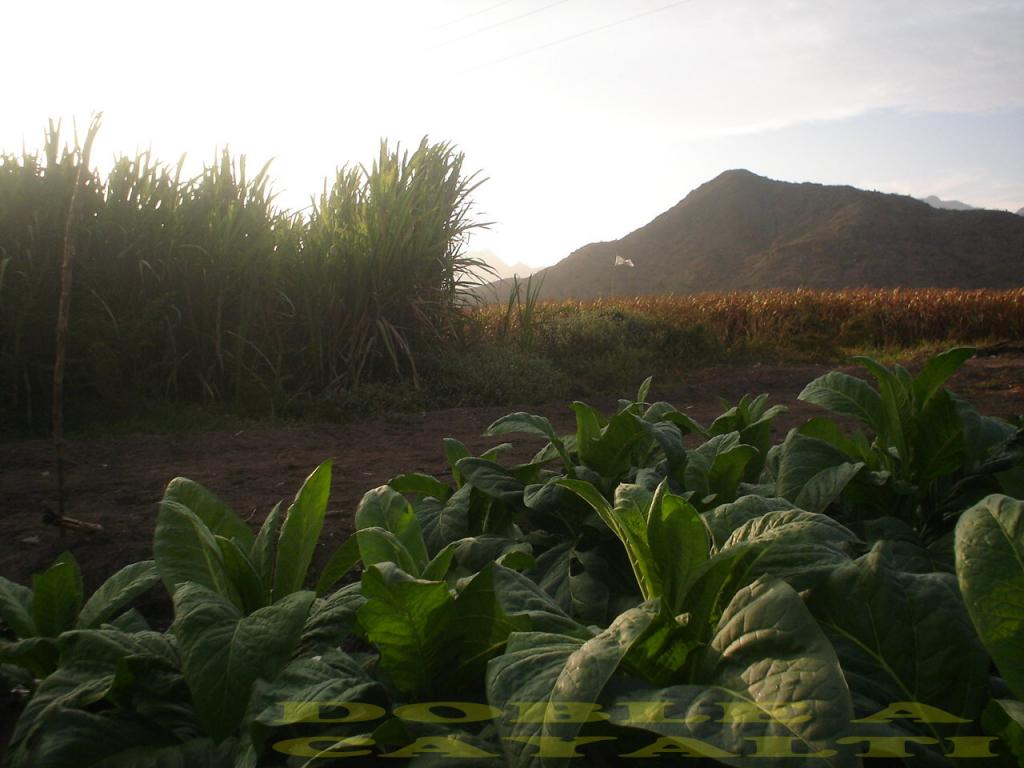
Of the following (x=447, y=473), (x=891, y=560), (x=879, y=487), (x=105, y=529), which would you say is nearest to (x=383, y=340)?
(x=447, y=473)

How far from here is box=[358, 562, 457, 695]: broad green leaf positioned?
907mm

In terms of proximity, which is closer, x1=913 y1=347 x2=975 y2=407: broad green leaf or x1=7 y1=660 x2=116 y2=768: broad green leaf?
x1=7 y1=660 x2=116 y2=768: broad green leaf

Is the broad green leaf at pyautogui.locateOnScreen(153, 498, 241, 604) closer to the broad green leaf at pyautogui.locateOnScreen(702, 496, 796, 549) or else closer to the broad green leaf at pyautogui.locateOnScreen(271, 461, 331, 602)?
the broad green leaf at pyautogui.locateOnScreen(271, 461, 331, 602)

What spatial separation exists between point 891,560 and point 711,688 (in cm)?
32

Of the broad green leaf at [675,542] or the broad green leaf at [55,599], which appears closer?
the broad green leaf at [675,542]

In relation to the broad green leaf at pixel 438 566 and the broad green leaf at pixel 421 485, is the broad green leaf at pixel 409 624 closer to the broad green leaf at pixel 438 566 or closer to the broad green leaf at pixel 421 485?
the broad green leaf at pixel 438 566

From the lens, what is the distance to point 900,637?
87cm

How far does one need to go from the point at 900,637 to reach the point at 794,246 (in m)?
40.3

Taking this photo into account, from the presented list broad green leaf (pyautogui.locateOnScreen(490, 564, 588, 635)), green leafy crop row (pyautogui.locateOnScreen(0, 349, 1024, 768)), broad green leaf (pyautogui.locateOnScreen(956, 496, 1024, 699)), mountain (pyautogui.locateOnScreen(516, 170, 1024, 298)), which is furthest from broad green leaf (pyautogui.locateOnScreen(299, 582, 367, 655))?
mountain (pyautogui.locateOnScreen(516, 170, 1024, 298))

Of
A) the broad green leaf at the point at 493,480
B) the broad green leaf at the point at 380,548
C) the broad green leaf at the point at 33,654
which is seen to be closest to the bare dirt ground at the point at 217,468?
the broad green leaf at the point at 33,654

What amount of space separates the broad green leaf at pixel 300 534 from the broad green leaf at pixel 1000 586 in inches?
34.6

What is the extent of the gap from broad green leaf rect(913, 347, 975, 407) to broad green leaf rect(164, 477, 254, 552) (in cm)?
133

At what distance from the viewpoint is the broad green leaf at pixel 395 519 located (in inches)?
49.3

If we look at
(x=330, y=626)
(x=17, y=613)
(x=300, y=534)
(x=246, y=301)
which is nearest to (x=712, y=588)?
(x=330, y=626)
